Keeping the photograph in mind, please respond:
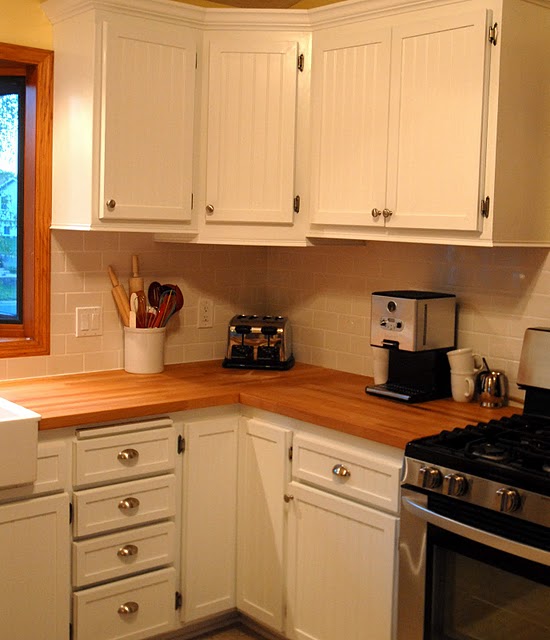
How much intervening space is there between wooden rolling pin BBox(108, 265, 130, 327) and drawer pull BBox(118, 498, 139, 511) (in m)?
0.81

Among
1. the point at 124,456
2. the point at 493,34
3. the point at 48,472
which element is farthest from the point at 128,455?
the point at 493,34

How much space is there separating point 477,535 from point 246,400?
1043 millimetres

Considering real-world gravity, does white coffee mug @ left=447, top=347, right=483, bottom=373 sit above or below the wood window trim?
below

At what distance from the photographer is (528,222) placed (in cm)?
290

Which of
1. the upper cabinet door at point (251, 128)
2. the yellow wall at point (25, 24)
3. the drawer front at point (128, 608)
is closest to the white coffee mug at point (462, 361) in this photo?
the upper cabinet door at point (251, 128)

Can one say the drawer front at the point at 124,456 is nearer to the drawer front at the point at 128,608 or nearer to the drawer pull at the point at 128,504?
the drawer pull at the point at 128,504

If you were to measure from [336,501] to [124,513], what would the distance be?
69cm

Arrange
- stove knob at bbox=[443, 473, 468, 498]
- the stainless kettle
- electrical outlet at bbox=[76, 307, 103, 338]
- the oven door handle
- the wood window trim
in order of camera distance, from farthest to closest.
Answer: electrical outlet at bbox=[76, 307, 103, 338], the wood window trim, the stainless kettle, stove knob at bbox=[443, 473, 468, 498], the oven door handle

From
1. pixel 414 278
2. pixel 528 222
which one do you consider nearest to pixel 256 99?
pixel 414 278

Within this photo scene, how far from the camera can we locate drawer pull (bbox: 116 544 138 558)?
2.95 m

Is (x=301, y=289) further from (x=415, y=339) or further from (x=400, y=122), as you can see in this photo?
(x=400, y=122)

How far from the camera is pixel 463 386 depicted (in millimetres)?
3061

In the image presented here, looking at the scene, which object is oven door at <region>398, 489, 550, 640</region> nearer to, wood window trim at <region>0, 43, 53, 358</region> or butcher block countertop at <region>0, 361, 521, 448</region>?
butcher block countertop at <region>0, 361, 521, 448</region>

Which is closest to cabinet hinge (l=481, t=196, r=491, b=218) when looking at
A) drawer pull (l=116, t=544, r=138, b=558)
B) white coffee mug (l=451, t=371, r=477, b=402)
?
white coffee mug (l=451, t=371, r=477, b=402)
